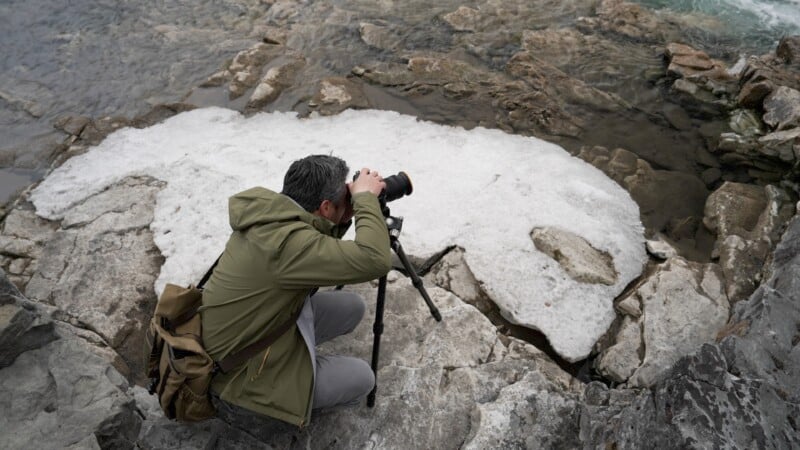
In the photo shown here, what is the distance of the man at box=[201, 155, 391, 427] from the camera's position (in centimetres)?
254

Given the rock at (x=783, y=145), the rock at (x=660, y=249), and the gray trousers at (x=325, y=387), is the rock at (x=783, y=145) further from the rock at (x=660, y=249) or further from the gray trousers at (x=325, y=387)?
the gray trousers at (x=325, y=387)

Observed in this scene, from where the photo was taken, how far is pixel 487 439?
10.5 ft

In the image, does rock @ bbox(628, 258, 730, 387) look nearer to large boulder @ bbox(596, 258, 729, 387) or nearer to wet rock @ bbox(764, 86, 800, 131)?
large boulder @ bbox(596, 258, 729, 387)

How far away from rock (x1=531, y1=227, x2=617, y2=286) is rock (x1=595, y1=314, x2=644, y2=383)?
0.54m

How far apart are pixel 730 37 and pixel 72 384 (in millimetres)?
10745

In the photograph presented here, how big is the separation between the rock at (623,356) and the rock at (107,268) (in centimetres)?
377

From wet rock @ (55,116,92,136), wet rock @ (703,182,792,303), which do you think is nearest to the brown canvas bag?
wet rock @ (703,182,792,303)

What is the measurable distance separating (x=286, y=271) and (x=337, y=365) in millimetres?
A: 903

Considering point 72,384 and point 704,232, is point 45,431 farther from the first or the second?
point 704,232

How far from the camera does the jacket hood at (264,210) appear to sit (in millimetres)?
2574

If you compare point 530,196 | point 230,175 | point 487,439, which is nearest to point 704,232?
point 530,196

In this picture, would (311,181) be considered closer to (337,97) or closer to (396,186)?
(396,186)

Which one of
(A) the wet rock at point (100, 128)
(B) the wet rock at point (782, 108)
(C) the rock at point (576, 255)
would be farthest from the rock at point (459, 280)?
(A) the wet rock at point (100, 128)

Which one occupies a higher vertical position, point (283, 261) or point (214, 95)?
point (283, 261)
